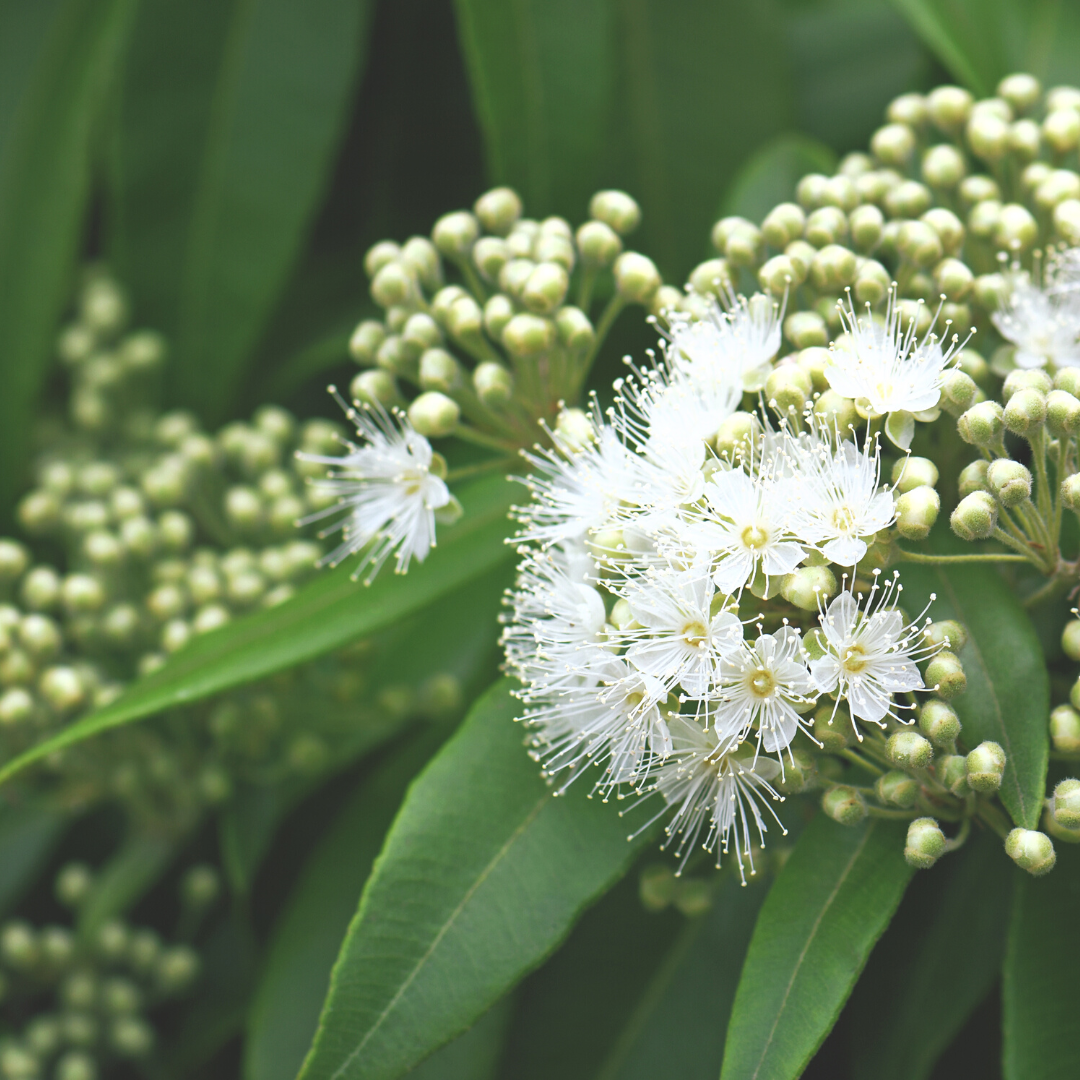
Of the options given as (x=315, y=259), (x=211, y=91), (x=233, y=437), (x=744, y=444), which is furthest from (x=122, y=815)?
(x=744, y=444)

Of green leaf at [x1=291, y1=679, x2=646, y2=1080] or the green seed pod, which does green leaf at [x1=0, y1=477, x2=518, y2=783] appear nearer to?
green leaf at [x1=291, y1=679, x2=646, y2=1080]

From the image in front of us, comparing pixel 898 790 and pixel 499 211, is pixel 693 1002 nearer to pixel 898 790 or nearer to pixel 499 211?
pixel 898 790

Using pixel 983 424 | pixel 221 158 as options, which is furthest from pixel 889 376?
pixel 221 158

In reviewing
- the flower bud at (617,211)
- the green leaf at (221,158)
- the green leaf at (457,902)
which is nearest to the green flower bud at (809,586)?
the green leaf at (457,902)

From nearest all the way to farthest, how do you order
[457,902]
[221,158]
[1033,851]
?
[1033,851] → [457,902] → [221,158]

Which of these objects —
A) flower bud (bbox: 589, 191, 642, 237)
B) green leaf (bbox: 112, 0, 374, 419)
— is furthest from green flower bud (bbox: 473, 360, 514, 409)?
green leaf (bbox: 112, 0, 374, 419)

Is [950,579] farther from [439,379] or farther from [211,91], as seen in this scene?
[211,91]
